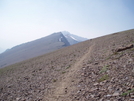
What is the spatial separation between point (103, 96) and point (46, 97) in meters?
4.94

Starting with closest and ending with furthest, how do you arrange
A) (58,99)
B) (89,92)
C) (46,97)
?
(89,92), (58,99), (46,97)

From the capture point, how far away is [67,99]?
7.70 meters

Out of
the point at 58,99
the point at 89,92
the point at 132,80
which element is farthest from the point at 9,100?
the point at 132,80

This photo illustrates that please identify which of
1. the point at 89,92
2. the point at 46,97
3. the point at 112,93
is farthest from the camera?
the point at 46,97

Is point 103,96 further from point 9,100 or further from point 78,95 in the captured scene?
point 9,100

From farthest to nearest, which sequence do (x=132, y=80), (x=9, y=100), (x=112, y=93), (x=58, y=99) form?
(x=9, y=100) < (x=58, y=99) < (x=132, y=80) < (x=112, y=93)

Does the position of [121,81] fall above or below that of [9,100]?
above

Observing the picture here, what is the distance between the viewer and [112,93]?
6422 mm

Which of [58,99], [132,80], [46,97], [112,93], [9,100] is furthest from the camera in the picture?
[9,100]

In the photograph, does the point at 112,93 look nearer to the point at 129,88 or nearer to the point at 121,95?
the point at 121,95

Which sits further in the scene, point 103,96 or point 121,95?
point 103,96

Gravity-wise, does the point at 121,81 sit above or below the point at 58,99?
above

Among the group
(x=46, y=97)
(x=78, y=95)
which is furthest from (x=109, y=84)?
A: (x=46, y=97)

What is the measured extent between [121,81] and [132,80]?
0.69m
